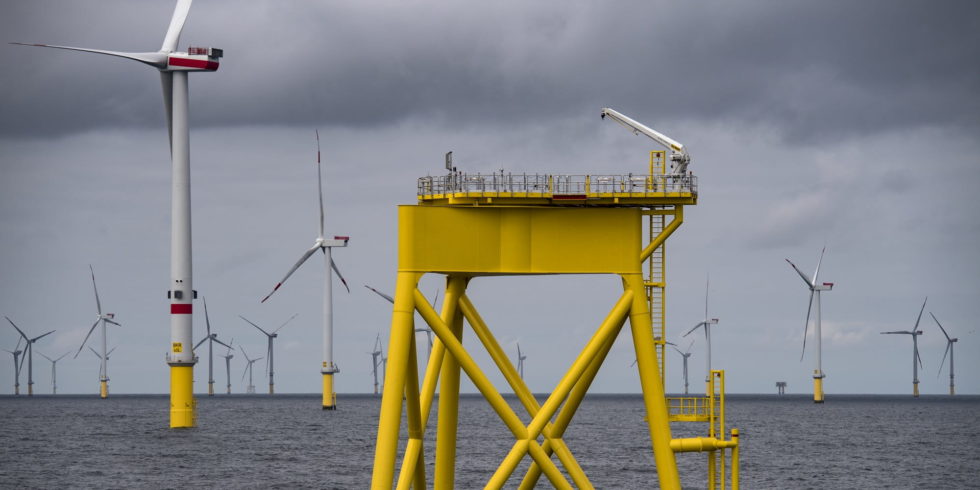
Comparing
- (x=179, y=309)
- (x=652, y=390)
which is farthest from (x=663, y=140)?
(x=179, y=309)

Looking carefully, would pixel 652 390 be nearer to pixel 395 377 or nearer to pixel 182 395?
pixel 395 377

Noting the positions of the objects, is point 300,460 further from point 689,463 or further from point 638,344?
point 638,344

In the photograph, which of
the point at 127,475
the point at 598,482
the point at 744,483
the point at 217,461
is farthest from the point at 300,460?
the point at 744,483

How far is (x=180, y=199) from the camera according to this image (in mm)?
105500

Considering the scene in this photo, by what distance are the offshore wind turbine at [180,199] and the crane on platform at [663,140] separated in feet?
209

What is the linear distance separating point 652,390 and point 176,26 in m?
83.8

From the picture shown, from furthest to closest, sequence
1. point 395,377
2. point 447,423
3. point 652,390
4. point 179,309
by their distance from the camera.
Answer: point 179,309, point 447,423, point 652,390, point 395,377

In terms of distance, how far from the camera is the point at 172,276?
105 m

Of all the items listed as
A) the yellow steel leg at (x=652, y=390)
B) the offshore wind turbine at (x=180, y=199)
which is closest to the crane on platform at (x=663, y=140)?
the yellow steel leg at (x=652, y=390)

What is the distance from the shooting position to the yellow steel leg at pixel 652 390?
3938cm

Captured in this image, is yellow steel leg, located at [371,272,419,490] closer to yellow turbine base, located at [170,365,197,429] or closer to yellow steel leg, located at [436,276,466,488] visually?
yellow steel leg, located at [436,276,466,488]

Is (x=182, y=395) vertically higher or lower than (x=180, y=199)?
lower

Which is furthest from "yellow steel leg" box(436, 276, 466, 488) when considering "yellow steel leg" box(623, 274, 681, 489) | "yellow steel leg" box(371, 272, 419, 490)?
"yellow steel leg" box(623, 274, 681, 489)

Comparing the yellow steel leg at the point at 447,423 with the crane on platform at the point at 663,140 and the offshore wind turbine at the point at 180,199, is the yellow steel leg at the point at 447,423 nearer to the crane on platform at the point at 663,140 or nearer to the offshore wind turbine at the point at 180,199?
the crane on platform at the point at 663,140
